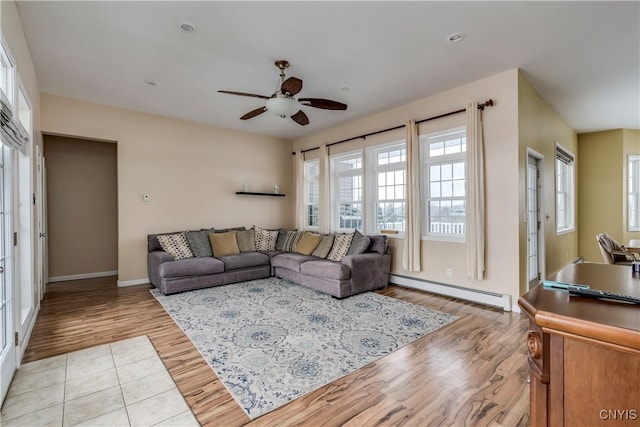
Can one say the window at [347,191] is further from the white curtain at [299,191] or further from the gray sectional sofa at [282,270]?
the gray sectional sofa at [282,270]

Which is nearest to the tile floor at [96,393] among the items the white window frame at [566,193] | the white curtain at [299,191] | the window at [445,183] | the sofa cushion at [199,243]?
the sofa cushion at [199,243]

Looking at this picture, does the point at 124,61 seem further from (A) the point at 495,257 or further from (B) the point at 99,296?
(A) the point at 495,257

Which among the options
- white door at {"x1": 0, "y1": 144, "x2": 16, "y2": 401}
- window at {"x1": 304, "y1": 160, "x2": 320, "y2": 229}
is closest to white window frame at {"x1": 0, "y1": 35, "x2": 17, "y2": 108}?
white door at {"x1": 0, "y1": 144, "x2": 16, "y2": 401}

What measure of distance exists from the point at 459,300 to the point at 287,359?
2741 millimetres

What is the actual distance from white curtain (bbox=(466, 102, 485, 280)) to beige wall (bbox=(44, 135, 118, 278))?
20.5ft

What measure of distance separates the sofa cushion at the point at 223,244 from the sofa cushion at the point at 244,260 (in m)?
0.17

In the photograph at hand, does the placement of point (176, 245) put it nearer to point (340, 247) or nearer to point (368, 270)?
point (340, 247)

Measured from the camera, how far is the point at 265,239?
19.8 feet

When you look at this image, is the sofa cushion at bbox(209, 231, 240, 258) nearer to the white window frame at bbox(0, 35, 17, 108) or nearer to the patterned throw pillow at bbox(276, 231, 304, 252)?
the patterned throw pillow at bbox(276, 231, 304, 252)

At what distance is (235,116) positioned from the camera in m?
5.37

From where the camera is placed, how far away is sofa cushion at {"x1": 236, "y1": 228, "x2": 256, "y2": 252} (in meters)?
5.71

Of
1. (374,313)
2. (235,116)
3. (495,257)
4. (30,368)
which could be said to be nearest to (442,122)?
(495,257)

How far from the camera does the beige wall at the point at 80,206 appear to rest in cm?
532

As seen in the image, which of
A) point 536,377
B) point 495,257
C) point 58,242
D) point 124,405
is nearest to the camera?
point 536,377
